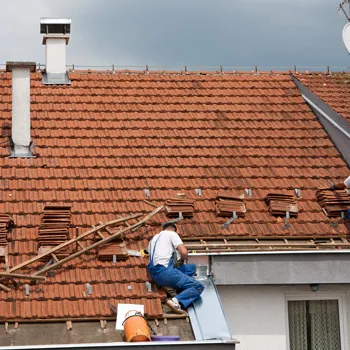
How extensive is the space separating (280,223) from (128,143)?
327 centimetres

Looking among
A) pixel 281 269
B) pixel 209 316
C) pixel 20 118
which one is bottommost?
pixel 209 316

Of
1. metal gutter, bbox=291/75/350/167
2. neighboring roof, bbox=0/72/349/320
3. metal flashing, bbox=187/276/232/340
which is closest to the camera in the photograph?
metal flashing, bbox=187/276/232/340

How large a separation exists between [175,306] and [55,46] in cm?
733

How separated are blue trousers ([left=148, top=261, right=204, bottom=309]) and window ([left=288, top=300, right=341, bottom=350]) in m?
1.87

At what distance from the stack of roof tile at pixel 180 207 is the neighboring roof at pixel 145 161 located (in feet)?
0.45

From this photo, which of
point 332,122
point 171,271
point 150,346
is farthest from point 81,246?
point 332,122

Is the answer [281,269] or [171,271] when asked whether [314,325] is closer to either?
[281,269]

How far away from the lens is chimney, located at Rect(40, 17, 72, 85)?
17.1 metres

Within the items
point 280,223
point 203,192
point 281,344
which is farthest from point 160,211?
point 281,344

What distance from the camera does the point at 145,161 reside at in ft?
49.4

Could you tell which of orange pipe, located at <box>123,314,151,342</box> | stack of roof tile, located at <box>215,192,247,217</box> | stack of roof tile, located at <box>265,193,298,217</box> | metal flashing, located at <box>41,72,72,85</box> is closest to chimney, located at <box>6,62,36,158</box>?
metal flashing, located at <box>41,72,72,85</box>

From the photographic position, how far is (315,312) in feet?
43.4

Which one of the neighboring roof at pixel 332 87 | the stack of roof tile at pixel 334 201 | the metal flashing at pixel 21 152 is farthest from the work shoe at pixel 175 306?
the neighboring roof at pixel 332 87

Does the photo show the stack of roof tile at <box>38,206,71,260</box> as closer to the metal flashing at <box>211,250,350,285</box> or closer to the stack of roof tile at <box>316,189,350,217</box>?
the metal flashing at <box>211,250,350,285</box>
